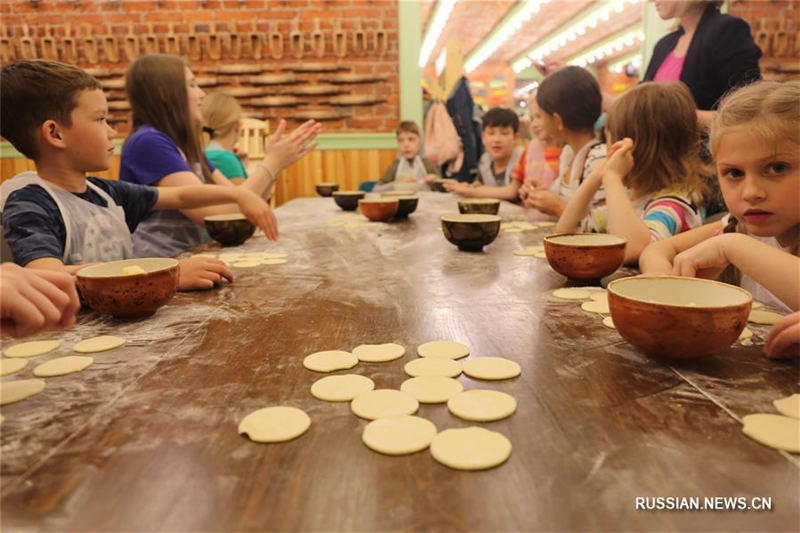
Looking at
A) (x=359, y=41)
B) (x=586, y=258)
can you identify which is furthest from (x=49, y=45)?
(x=586, y=258)

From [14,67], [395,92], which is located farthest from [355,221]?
[395,92]

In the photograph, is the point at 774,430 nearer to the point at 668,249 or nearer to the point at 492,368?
the point at 492,368

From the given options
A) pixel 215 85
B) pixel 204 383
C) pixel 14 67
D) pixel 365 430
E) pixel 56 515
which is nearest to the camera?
pixel 56 515

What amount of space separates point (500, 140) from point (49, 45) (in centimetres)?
464

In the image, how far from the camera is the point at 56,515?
1.41ft

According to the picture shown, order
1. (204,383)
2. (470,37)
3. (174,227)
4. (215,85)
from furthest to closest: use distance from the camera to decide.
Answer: (470,37) → (215,85) → (174,227) → (204,383)

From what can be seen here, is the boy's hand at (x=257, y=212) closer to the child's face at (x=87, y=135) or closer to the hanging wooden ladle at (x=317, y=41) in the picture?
the child's face at (x=87, y=135)

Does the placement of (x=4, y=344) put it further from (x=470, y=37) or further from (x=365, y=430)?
(x=470, y=37)

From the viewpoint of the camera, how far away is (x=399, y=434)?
55cm

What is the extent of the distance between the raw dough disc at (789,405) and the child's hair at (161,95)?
2.30 meters

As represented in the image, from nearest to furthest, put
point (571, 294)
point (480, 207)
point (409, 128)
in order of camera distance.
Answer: point (571, 294) < point (480, 207) < point (409, 128)

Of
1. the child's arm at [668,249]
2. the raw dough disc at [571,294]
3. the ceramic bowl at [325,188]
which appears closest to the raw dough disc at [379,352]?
the raw dough disc at [571,294]

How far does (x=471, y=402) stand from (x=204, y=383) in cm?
34

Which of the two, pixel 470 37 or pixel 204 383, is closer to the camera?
pixel 204 383
